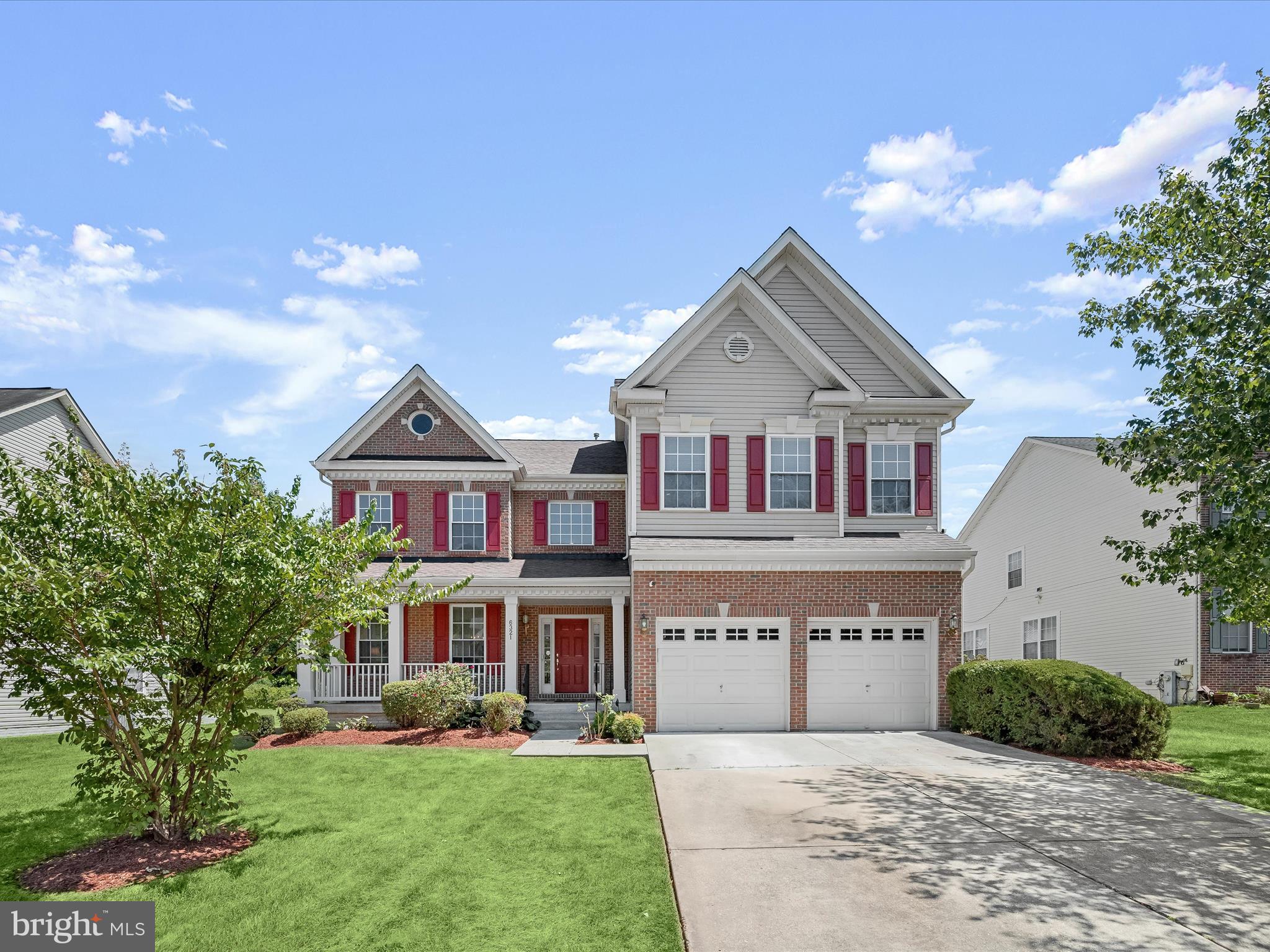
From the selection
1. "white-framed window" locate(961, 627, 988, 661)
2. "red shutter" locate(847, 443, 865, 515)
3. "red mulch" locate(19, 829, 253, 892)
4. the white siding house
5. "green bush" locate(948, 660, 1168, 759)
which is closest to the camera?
"red mulch" locate(19, 829, 253, 892)

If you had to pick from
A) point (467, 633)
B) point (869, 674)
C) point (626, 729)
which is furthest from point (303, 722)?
point (869, 674)

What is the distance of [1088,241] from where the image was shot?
1469 cm

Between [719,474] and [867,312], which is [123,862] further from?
[867,312]

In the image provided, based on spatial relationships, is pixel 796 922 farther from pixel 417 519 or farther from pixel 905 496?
pixel 417 519

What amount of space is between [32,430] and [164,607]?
15.6 meters

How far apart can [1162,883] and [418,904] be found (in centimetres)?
651

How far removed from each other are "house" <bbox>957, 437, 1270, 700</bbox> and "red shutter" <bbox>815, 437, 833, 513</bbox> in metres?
7.09

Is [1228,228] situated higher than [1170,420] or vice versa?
[1228,228]

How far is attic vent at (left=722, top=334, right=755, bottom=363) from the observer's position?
791 inches

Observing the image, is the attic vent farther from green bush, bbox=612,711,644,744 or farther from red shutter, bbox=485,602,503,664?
green bush, bbox=612,711,644,744

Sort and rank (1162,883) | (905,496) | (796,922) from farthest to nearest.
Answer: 1. (905,496)
2. (1162,883)
3. (796,922)

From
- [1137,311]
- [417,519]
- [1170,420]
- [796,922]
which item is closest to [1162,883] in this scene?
[796,922]

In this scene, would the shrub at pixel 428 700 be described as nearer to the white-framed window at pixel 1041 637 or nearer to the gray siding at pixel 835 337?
the gray siding at pixel 835 337

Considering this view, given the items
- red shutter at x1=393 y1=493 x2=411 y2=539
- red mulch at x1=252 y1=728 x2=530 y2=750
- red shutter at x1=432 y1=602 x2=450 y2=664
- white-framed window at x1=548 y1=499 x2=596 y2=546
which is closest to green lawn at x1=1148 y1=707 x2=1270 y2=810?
red mulch at x1=252 y1=728 x2=530 y2=750
